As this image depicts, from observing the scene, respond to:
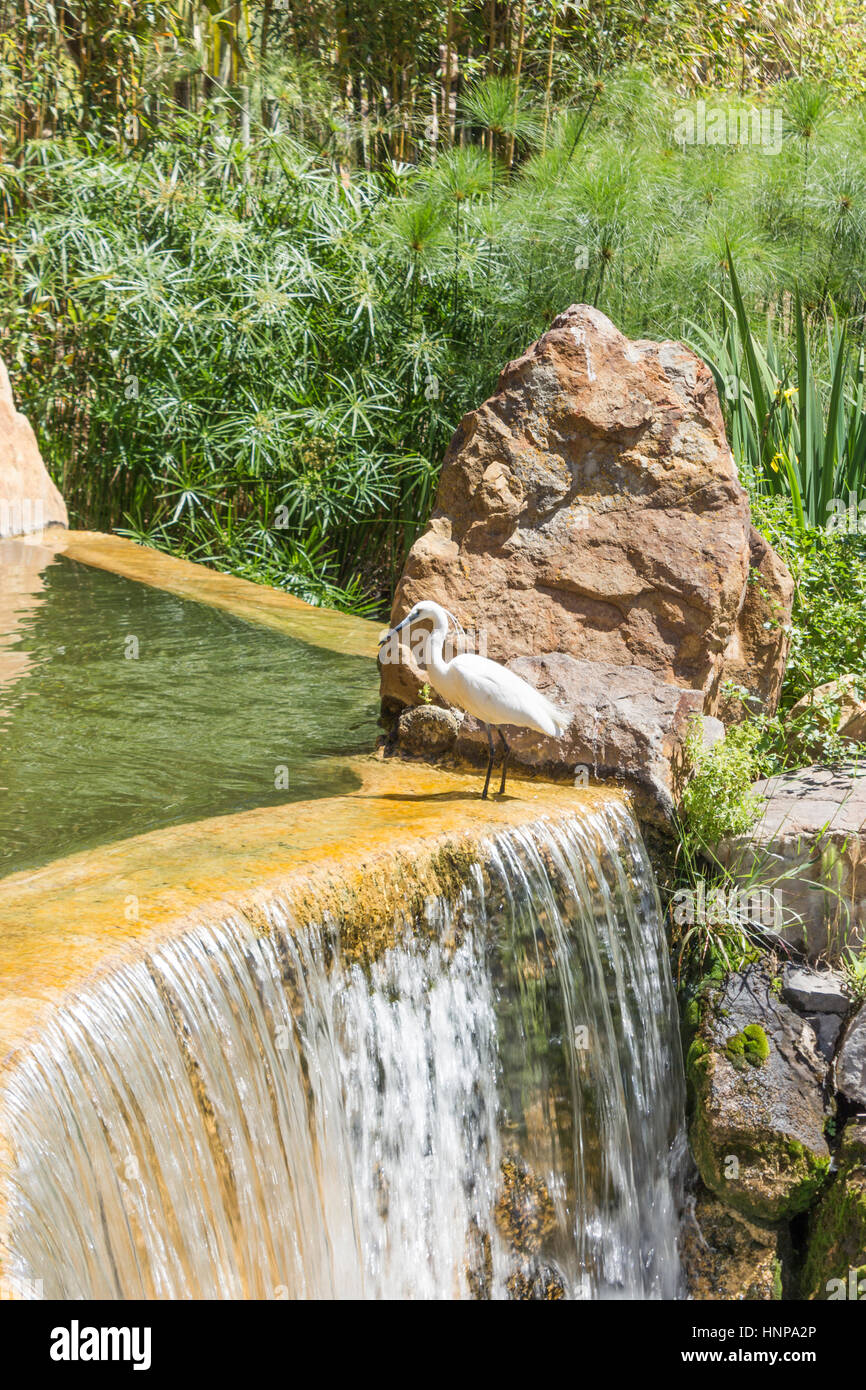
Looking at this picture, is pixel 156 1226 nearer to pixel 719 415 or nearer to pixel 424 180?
pixel 719 415

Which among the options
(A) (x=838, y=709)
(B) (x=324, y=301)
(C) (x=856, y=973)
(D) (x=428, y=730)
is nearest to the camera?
(C) (x=856, y=973)

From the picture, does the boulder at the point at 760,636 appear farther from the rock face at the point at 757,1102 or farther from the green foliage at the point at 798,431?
the rock face at the point at 757,1102

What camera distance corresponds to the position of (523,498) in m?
4.25

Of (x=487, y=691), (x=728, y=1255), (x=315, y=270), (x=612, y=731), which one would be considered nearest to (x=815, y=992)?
(x=728, y=1255)

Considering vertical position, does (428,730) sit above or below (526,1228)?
above

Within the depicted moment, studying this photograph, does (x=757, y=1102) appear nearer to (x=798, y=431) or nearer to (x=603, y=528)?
(x=603, y=528)

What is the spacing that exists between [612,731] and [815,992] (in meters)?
0.93

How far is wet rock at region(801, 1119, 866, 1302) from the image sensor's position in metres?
3.23

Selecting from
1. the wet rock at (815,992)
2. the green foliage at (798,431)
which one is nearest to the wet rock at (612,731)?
the wet rock at (815,992)

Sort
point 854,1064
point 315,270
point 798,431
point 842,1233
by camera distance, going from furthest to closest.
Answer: point 315,270 < point 798,431 < point 854,1064 < point 842,1233

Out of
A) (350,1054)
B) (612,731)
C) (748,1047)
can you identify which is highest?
(612,731)

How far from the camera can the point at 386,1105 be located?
313 centimetres

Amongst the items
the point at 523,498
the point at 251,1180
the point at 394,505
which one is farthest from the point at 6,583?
the point at 251,1180

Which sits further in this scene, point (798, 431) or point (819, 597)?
point (798, 431)
